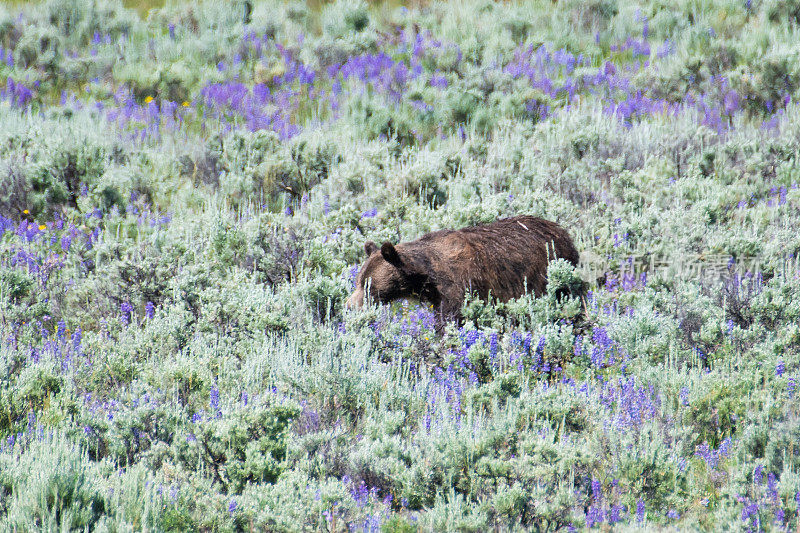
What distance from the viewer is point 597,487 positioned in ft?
11.0

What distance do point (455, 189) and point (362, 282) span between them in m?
2.80

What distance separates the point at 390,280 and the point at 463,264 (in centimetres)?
65

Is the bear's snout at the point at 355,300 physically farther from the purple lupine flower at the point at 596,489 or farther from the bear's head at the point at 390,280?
the purple lupine flower at the point at 596,489

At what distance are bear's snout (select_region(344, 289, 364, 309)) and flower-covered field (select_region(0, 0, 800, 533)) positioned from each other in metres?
0.12

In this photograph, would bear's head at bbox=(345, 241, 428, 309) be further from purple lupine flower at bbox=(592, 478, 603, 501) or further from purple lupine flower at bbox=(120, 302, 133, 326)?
purple lupine flower at bbox=(592, 478, 603, 501)

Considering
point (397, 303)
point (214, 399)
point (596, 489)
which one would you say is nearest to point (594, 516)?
point (596, 489)

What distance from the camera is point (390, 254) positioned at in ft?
19.0

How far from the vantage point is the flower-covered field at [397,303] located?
3418 mm

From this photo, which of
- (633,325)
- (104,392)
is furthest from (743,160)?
(104,392)

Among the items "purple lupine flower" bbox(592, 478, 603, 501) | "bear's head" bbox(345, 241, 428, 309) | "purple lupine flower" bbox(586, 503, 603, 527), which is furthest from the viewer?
"bear's head" bbox(345, 241, 428, 309)

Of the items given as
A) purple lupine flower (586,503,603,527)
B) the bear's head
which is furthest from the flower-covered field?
the bear's head

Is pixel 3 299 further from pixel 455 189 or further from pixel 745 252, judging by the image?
pixel 745 252

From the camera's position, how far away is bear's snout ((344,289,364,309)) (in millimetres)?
5867

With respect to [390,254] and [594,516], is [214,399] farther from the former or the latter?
[594,516]
